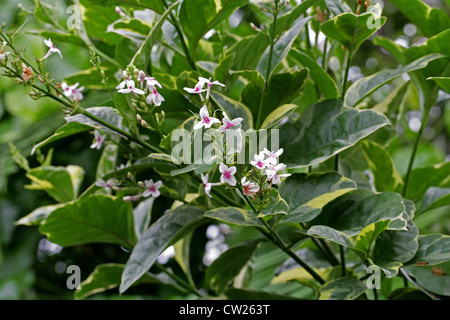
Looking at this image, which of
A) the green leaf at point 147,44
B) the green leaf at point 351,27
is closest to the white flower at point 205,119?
the green leaf at point 147,44

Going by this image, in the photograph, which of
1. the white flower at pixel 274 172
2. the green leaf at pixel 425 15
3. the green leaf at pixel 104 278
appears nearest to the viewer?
the white flower at pixel 274 172

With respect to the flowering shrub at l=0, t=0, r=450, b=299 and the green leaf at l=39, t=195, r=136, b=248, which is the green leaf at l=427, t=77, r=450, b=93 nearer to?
the flowering shrub at l=0, t=0, r=450, b=299

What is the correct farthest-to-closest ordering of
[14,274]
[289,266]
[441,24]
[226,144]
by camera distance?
[14,274] < [289,266] < [441,24] < [226,144]

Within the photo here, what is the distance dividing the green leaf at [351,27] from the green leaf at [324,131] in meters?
0.08

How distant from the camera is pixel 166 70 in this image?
790 mm

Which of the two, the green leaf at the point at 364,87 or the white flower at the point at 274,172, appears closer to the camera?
the white flower at the point at 274,172

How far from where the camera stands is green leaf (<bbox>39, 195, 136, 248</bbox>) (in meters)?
0.69

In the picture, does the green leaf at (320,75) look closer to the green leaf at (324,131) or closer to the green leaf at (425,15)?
the green leaf at (324,131)

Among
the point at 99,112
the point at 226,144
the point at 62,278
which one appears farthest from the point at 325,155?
the point at 62,278

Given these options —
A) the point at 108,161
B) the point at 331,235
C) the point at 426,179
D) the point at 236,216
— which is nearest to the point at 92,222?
the point at 108,161

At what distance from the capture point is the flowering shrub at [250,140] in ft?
1.67

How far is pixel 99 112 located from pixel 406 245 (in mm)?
393

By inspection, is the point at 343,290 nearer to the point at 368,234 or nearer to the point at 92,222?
the point at 368,234

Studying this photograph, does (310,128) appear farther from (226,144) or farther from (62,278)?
(62,278)
